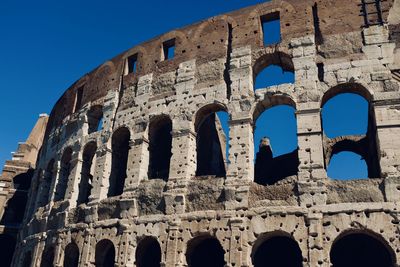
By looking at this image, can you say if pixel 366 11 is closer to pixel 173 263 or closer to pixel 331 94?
pixel 331 94

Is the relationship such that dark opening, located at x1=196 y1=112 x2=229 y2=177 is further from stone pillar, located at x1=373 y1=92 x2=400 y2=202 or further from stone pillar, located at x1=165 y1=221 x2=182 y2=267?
stone pillar, located at x1=373 y1=92 x2=400 y2=202

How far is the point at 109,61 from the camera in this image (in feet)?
51.0

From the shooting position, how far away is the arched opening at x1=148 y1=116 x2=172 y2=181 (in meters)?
12.8

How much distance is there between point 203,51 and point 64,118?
744cm

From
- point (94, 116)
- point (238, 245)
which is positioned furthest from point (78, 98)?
point (238, 245)

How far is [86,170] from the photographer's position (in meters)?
14.7

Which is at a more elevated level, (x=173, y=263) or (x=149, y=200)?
(x=149, y=200)

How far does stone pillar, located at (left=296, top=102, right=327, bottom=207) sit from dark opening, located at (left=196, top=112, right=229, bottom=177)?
4.97 m

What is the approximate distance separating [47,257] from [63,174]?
121 inches

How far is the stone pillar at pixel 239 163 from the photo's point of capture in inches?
398

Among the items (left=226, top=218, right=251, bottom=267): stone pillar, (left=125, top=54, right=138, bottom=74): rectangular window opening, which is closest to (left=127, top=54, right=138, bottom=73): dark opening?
(left=125, top=54, right=138, bottom=74): rectangular window opening

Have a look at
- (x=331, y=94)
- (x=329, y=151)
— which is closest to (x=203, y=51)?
(x=331, y=94)

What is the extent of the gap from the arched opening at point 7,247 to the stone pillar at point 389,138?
16478mm

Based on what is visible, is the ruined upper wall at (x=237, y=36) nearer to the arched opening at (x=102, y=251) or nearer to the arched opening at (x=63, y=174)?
the arched opening at (x=63, y=174)
